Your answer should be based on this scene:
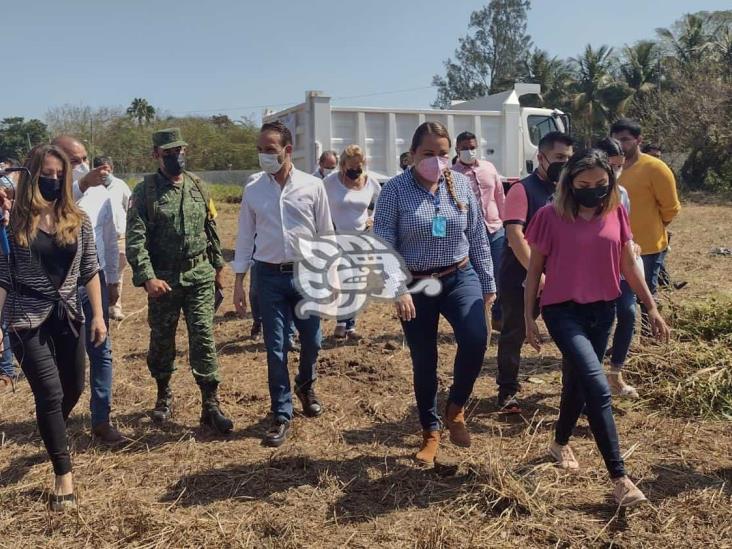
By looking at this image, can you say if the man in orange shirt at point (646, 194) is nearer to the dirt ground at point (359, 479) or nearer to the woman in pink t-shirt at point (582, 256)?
the dirt ground at point (359, 479)

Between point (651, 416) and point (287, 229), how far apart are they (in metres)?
2.69

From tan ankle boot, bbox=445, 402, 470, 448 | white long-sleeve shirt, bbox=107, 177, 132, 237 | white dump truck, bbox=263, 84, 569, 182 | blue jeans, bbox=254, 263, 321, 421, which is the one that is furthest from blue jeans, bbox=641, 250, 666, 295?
white dump truck, bbox=263, 84, 569, 182

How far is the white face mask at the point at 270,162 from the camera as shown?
412 centimetres

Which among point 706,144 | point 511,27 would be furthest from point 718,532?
point 511,27

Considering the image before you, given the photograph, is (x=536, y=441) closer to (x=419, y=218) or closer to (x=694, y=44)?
(x=419, y=218)

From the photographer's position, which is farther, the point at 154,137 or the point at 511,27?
the point at 511,27

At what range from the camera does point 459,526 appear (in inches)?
119

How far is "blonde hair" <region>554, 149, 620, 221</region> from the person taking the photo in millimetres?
3262

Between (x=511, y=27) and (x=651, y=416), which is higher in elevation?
(x=511, y=27)

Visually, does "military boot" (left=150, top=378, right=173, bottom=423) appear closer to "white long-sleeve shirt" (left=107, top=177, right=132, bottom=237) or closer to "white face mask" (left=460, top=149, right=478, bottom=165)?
"white long-sleeve shirt" (left=107, top=177, right=132, bottom=237)

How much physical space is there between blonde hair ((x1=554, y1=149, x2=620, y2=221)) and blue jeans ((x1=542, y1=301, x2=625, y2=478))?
466 millimetres

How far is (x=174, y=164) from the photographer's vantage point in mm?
4180

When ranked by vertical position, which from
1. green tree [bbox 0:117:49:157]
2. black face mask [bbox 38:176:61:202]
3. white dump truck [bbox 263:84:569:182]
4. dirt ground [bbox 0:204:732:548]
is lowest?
dirt ground [bbox 0:204:732:548]

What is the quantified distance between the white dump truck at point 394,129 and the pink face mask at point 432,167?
24.3ft
